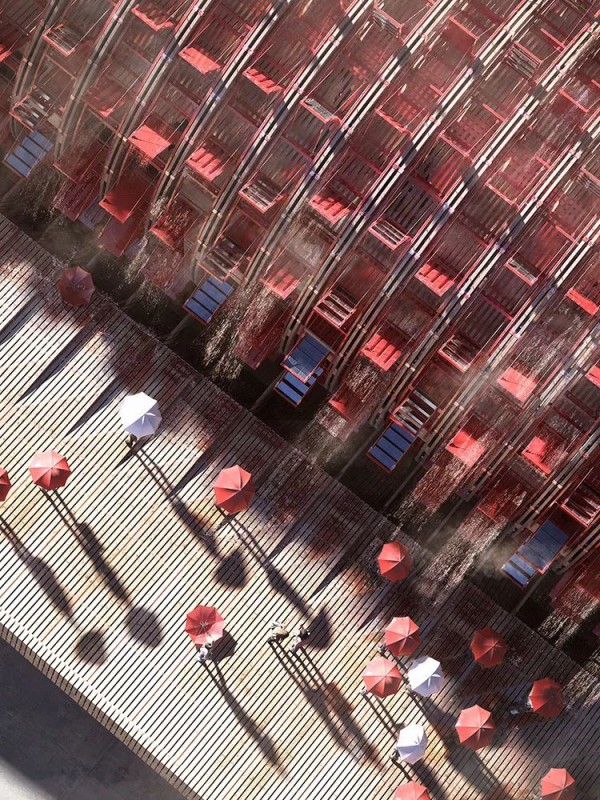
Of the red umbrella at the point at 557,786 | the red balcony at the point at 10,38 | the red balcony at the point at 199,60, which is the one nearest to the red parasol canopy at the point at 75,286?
the red balcony at the point at 10,38

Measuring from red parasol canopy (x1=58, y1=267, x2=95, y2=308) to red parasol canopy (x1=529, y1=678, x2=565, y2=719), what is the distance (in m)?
31.0

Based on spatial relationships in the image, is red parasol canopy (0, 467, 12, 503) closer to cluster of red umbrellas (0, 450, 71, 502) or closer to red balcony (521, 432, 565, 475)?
cluster of red umbrellas (0, 450, 71, 502)

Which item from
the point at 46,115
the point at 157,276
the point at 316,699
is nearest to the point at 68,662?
the point at 316,699

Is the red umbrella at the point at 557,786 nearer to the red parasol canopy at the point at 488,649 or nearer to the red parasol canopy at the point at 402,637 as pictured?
the red parasol canopy at the point at 488,649

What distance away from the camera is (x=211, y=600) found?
5859cm

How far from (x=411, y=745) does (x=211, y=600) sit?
1244 centimetres

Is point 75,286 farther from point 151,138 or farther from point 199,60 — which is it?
point 199,60

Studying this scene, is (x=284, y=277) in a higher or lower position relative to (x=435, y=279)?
lower

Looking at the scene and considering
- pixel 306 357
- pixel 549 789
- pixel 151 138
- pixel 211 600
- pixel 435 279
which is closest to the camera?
pixel 435 279

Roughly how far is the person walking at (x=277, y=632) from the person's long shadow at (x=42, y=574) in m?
10.3

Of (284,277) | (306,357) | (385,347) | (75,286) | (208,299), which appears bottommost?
(75,286)

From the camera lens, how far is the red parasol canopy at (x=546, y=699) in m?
58.3

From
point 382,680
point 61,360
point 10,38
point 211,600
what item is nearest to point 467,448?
point 382,680

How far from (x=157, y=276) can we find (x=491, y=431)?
64.5ft
